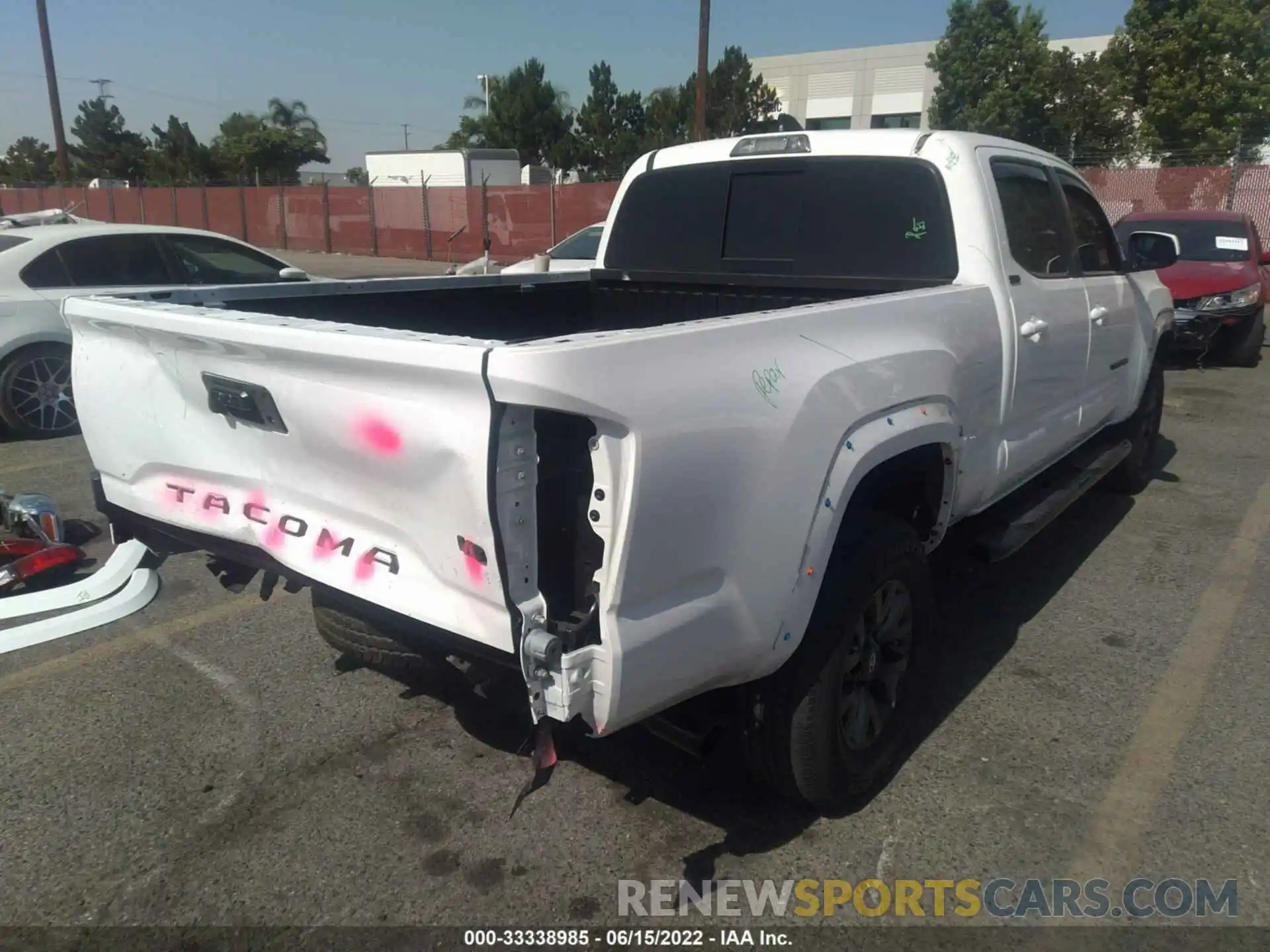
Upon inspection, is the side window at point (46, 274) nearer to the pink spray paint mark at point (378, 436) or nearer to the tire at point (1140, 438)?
the pink spray paint mark at point (378, 436)

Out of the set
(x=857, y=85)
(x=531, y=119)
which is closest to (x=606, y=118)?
(x=531, y=119)

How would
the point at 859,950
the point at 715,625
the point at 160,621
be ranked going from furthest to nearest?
the point at 160,621 < the point at 859,950 < the point at 715,625

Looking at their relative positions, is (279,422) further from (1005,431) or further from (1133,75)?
(1133,75)

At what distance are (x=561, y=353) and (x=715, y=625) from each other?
30.3 inches

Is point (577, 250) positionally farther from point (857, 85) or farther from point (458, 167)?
point (857, 85)

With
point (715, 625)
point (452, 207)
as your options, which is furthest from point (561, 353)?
point (452, 207)

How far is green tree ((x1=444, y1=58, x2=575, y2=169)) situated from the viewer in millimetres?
59406

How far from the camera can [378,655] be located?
2.63 meters

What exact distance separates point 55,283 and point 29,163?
81064mm

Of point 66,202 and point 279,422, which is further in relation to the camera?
point 66,202

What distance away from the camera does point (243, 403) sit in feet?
8.13

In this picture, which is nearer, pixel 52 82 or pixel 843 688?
pixel 843 688

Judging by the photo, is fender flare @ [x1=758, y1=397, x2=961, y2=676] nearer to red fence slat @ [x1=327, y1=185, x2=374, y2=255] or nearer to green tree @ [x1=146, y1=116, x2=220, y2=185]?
red fence slat @ [x1=327, y1=185, x2=374, y2=255]

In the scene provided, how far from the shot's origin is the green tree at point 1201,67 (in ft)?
99.2
